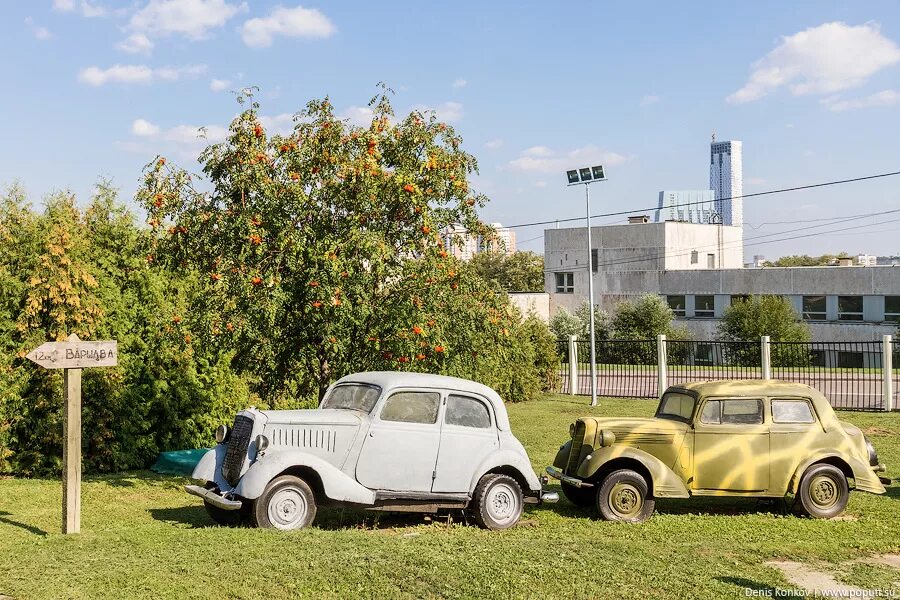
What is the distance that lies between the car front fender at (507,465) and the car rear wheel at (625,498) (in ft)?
2.73

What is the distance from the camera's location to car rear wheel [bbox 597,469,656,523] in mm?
10953

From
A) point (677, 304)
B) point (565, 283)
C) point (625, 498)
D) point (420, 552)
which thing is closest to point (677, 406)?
point (625, 498)

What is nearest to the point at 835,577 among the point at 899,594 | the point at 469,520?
the point at 899,594

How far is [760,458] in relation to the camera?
11375 millimetres

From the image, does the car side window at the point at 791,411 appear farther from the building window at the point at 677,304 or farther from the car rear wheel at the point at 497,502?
the building window at the point at 677,304

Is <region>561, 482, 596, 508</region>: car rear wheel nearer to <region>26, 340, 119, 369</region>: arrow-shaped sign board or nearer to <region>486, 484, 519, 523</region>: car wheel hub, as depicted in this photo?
<region>486, 484, 519, 523</region>: car wheel hub

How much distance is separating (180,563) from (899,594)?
618cm

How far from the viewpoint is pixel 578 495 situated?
1179 centimetres

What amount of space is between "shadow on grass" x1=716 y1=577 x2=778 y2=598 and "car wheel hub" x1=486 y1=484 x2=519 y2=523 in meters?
3.08

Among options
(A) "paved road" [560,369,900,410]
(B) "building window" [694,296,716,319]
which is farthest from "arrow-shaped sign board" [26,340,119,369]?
(B) "building window" [694,296,716,319]

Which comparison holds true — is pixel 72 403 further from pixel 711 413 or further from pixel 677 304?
pixel 677 304

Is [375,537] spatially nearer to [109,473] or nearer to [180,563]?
[180,563]

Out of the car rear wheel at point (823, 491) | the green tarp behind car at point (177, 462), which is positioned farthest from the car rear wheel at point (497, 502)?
the green tarp behind car at point (177, 462)

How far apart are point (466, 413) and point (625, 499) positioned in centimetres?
221
